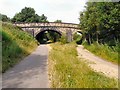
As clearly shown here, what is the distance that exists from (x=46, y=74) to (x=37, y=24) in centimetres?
5117

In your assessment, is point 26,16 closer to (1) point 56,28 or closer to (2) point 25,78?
(1) point 56,28

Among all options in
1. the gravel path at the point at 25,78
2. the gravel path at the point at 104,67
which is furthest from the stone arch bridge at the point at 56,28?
the gravel path at the point at 25,78

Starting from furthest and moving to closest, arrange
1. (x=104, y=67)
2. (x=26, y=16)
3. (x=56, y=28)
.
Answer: (x=26, y=16) → (x=56, y=28) → (x=104, y=67)

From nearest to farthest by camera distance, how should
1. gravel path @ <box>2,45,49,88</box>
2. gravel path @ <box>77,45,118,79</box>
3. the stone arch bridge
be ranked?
gravel path @ <box>2,45,49,88</box>, gravel path @ <box>77,45,118,79</box>, the stone arch bridge

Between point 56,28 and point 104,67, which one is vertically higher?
point 56,28

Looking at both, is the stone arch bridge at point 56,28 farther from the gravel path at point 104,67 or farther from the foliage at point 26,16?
the gravel path at point 104,67

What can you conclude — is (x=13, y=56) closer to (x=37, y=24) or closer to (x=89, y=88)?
→ (x=89, y=88)

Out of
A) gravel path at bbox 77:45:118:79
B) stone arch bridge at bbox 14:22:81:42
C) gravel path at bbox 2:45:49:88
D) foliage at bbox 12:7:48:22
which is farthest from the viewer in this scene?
foliage at bbox 12:7:48:22

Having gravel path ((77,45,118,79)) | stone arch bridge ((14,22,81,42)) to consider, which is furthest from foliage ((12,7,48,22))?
gravel path ((77,45,118,79))

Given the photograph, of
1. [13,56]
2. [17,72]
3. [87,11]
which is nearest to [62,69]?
[17,72]

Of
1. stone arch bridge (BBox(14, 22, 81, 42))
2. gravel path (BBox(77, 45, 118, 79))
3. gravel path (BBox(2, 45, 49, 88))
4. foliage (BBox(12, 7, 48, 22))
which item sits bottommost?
gravel path (BBox(77, 45, 118, 79))

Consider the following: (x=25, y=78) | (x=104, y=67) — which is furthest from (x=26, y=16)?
(x=25, y=78)

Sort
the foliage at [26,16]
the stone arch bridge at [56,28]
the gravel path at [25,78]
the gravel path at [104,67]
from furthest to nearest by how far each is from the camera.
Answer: the foliage at [26,16] < the stone arch bridge at [56,28] < the gravel path at [104,67] < the gravel path at [25,78]

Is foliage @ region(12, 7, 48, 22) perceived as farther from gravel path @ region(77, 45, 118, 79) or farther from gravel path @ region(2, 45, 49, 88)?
gravel path @ region(2, 45, 49, 88)
